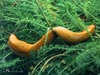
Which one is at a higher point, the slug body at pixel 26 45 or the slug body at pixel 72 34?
the slug body at pixel 72 34

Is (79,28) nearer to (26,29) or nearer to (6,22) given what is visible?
(26,29)

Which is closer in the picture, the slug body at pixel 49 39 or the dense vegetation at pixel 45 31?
the dense vegetation at pixel 45 31

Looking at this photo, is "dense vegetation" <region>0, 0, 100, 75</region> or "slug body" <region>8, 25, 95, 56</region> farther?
"slug body" <region>8, 25, 95, 56</region>

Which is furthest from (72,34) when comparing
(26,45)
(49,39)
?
(26,45)

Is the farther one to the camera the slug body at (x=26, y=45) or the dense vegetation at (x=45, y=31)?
the slug body at (x=26, y=45)
